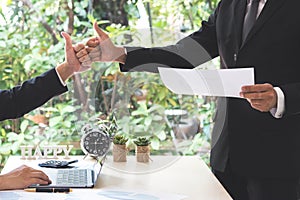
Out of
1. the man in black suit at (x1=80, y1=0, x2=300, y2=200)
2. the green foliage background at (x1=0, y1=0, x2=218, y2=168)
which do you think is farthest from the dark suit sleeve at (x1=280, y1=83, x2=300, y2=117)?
the green foliage background at (x1=0, y1=0, x2=218, y2=168)

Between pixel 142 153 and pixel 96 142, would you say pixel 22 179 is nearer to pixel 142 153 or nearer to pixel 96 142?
pixel 96 142

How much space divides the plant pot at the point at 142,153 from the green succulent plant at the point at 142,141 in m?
0.01

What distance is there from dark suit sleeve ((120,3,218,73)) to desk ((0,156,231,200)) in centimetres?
34

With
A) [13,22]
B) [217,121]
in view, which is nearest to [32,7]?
[13,22]

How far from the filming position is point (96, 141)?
207 cm

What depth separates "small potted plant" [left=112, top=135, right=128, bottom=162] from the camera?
2.09 m

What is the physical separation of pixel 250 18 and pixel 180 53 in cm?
33

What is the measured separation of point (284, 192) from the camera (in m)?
1.91

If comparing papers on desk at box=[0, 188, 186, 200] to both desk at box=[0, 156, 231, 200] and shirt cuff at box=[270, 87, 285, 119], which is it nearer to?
desk at box=[0, 156, 231, 200]

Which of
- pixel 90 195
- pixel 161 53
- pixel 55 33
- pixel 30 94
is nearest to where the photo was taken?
pixel 90 195

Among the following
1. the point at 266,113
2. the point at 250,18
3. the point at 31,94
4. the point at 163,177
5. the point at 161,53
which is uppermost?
the point at 250,18

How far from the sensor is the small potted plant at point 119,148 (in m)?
2.09

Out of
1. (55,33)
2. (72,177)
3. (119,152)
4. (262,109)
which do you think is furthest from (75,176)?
(55,33)

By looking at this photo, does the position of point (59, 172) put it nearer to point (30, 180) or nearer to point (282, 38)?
point (30, 180)
